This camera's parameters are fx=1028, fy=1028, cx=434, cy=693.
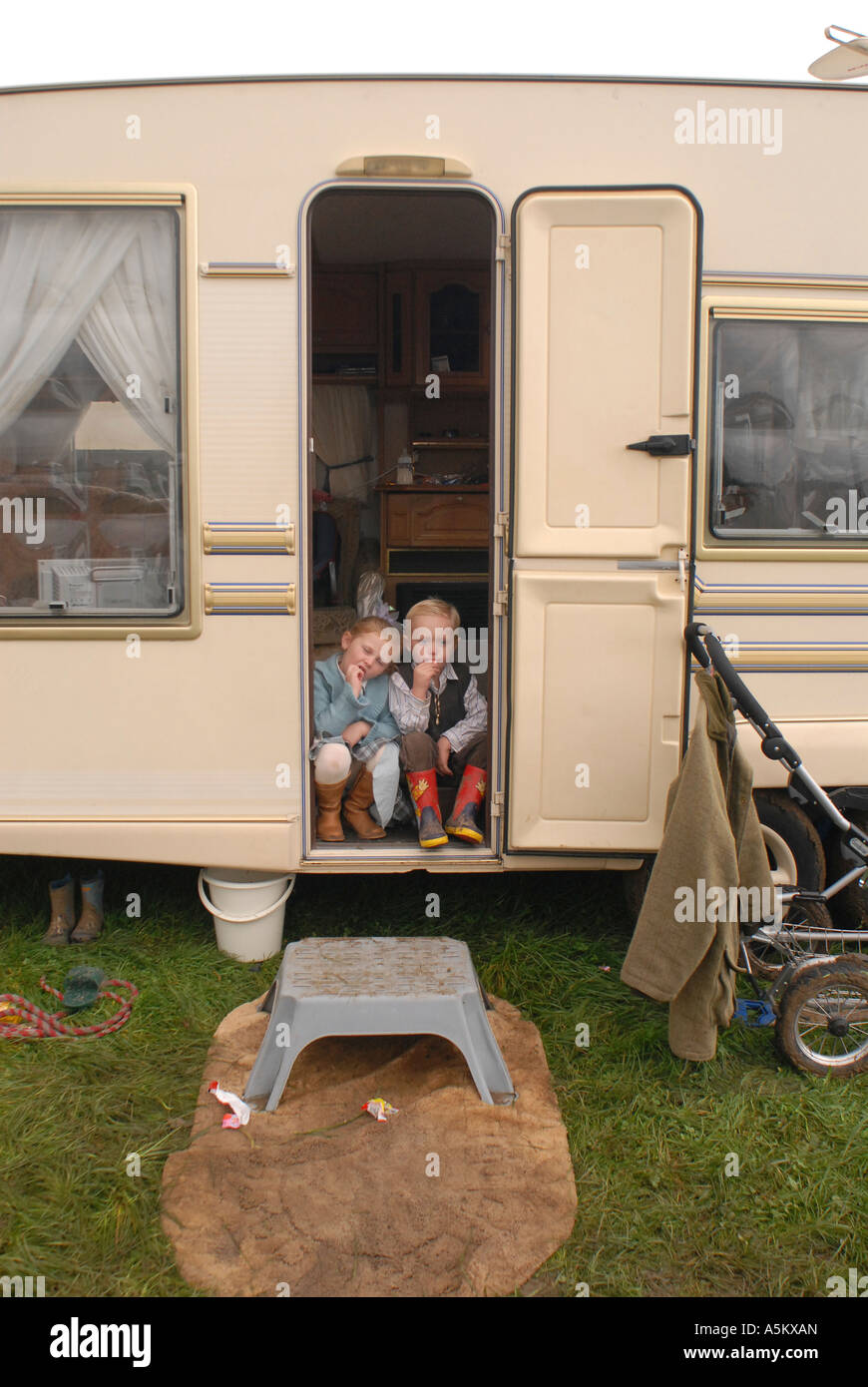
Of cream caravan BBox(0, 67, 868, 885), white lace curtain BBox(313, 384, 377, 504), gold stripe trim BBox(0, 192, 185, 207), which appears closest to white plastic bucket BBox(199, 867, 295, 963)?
cream caravan BBox(0, 67, 868, 885)

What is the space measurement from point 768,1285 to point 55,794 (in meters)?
2.70

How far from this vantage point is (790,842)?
3879 millimetres

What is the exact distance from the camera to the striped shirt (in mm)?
4184

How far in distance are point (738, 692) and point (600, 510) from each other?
83cm

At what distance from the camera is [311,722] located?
383 centimetres

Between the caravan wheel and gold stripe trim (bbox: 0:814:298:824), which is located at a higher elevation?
gold stripe trim (bbox: 0:814:298:824)

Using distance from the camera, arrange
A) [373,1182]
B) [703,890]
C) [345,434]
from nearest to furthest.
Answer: [373,1182]
[703,890]
[345,434]

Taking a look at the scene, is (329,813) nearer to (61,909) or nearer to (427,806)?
(427,806)

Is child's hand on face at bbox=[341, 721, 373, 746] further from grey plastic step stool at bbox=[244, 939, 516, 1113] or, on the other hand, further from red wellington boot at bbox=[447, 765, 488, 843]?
grey plastic step stool at bbox=[244, 939, 516, 1113]

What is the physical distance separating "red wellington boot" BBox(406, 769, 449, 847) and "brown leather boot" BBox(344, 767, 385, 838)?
0.16 metres

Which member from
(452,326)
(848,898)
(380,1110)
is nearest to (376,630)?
(380,1110)

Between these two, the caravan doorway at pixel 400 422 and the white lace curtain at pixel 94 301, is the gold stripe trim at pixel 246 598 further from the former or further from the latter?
the caravan doorway at pixel 400 422

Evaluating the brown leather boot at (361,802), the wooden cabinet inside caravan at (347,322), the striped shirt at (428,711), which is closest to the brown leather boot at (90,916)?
the brown leather boot at (361,802)

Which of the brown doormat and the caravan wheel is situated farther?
the caravan wheel
